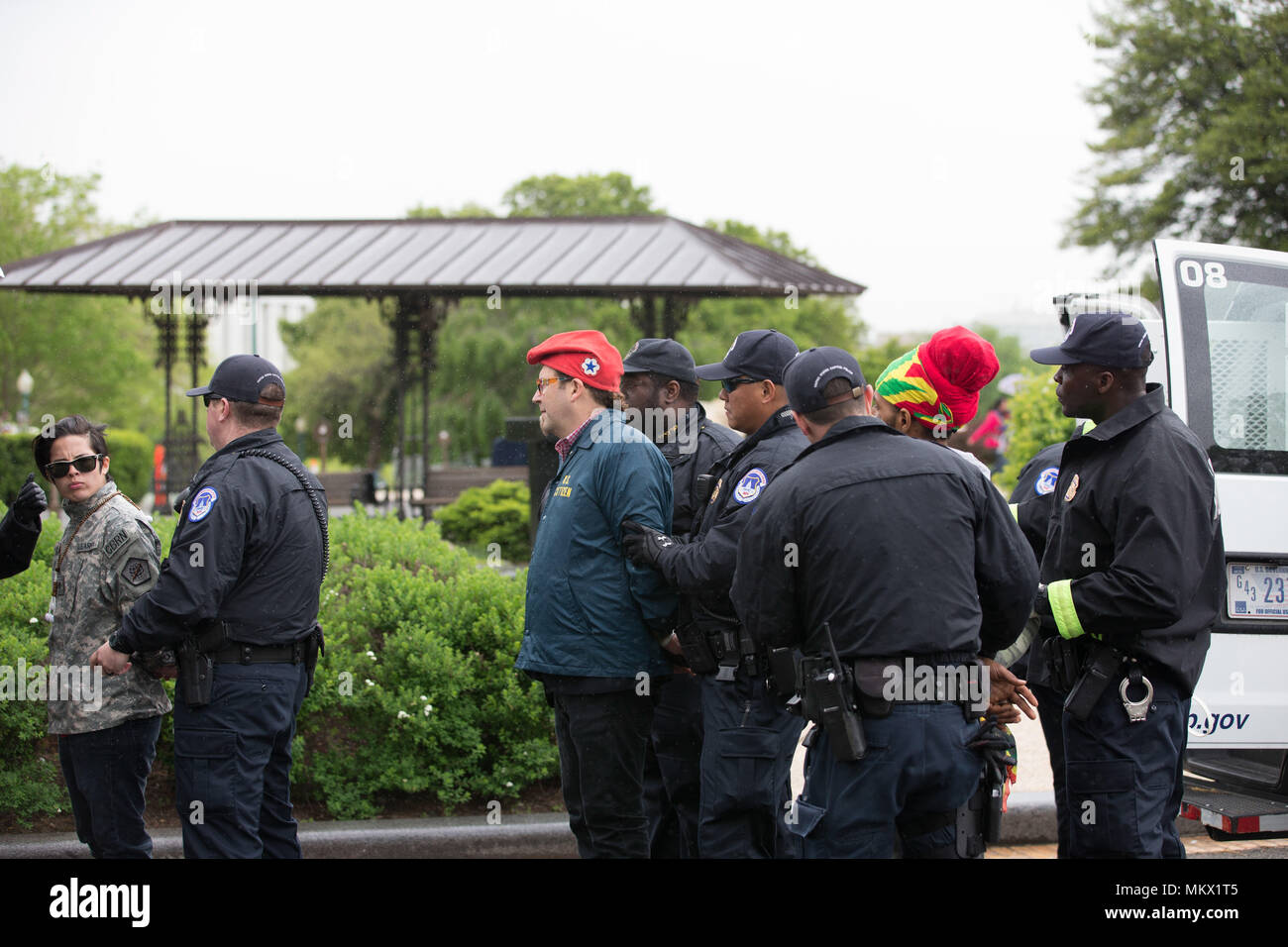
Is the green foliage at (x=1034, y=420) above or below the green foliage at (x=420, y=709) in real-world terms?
above

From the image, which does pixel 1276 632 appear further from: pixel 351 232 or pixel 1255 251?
pixel 351 232

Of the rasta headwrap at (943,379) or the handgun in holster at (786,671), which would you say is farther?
the rasta headwrap at (943,379)

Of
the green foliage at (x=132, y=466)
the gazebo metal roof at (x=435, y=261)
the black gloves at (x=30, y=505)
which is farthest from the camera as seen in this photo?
the green foliage at (x=132, y=466)

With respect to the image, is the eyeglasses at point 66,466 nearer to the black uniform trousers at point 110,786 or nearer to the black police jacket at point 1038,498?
the black uniform trousers at point 110,786

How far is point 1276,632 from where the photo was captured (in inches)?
181

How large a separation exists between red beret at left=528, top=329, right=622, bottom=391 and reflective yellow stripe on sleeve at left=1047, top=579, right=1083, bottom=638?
1.64 meters

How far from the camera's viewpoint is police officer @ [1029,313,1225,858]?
11.8 ft

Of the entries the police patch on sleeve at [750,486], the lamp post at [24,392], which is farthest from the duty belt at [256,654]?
the lamp post at [24,392]

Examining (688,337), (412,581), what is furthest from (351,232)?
(688,337)

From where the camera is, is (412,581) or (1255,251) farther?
(412,581)

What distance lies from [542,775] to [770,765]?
1.87 m

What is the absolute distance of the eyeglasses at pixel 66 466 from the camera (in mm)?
4254

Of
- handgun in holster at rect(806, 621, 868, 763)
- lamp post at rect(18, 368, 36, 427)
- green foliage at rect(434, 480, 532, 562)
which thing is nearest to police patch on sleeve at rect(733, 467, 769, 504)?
handgun in holster at rect(806, 621, 868, 763)
